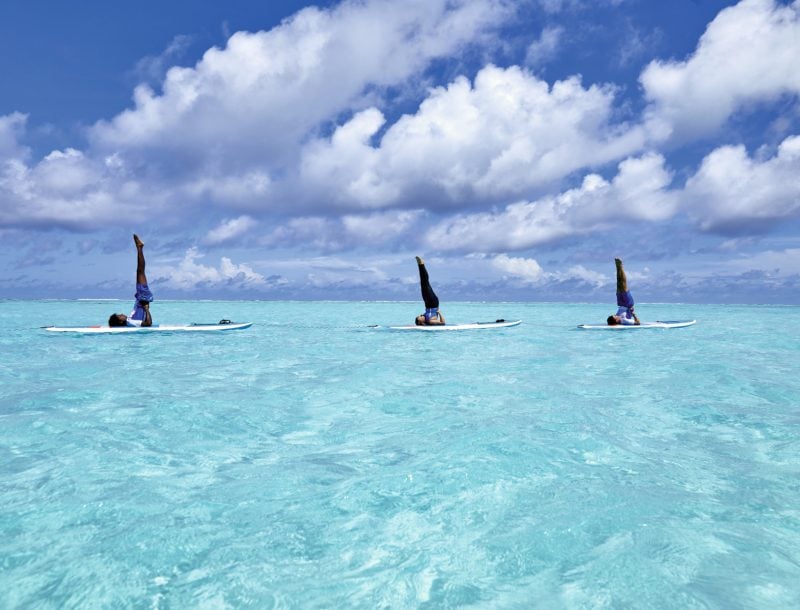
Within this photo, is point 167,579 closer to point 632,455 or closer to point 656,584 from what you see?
point 656,584

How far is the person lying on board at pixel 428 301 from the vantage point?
23.9m

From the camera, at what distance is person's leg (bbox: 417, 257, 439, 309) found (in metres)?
23.8

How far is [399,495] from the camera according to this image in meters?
5.25

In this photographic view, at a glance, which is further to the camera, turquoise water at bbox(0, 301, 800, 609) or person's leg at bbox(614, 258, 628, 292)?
person's leg at bbox(614, 258, 628, 292)

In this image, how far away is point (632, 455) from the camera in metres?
6.51

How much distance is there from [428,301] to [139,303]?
Result: 13382mm

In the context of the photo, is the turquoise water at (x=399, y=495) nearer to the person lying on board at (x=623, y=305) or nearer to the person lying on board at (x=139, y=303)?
the person lying on board at (x=139, y=303)

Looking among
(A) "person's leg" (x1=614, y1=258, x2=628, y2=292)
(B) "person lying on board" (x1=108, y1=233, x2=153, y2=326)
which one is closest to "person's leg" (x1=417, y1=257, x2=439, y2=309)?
(A) "person's leg" (x1=614, y1=258, x2=628, y2=292)

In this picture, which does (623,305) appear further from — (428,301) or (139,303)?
(139,303)

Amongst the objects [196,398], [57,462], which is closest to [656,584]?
[57,462]

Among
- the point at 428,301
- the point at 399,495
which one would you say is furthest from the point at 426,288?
the point at 399,495

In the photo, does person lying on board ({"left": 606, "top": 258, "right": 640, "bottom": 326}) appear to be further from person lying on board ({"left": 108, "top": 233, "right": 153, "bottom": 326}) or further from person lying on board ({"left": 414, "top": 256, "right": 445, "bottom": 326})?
person lying on board ({"left": 108, "top": 233, "right": 153, "bottom": 326})

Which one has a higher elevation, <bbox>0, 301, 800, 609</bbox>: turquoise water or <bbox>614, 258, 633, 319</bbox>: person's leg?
<bbox>614, 258, 633, 319</bbox>: person's leg

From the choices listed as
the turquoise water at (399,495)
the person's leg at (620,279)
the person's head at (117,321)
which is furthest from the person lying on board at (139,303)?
the person's leg at (620,279)
